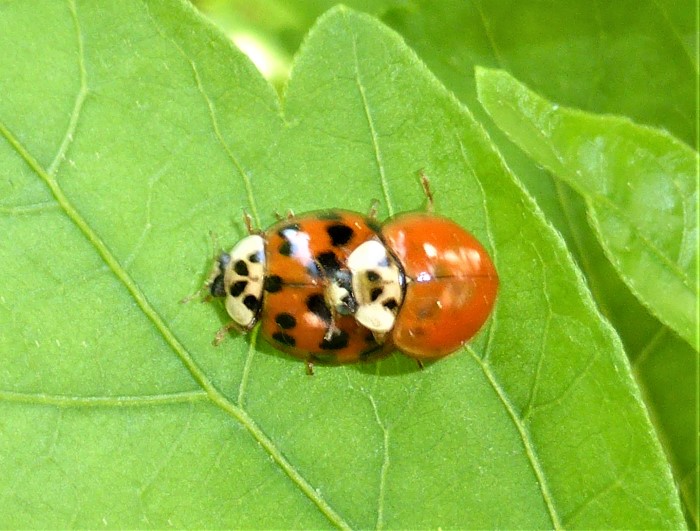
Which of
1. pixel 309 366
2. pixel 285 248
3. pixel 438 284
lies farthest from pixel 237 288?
pixel 438 284

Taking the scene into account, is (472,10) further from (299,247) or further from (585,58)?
Result: (299,247)

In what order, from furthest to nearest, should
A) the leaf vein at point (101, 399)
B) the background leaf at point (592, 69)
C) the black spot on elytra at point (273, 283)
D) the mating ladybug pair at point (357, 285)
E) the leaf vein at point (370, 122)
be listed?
the background leaf at point (592, 69) → the black spot on elytra at point (273, 283) → the mating ladybug pair at point (357, 285) → the leaf vein at point (370, 122) → the leaf vein at point (101, 399)

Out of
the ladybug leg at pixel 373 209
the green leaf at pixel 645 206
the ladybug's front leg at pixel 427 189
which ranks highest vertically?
the green leaf at pixel 645 206

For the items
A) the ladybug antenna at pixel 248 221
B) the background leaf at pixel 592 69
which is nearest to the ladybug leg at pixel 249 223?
the ladybug antenna at pixel 248 221

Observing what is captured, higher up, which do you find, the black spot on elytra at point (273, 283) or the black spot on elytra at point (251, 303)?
the black spot on elytra at point (273, 283)

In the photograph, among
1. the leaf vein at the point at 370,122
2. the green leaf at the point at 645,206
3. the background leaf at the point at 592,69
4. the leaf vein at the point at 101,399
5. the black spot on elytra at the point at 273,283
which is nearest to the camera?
the green leaf at the point at 645,206

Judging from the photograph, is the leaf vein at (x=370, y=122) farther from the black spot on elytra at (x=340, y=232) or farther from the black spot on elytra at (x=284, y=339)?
the black spot on elytra at (x=284, y=339)

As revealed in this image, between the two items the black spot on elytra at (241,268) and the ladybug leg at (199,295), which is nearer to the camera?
the ladybug leg at (199,295)

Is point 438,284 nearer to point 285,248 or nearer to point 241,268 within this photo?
point 285,248
